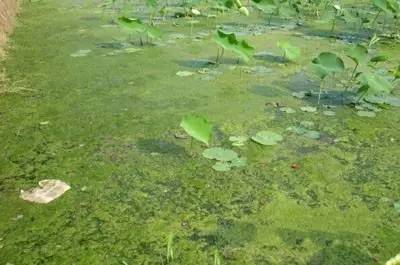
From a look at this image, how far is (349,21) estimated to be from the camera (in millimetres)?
3791

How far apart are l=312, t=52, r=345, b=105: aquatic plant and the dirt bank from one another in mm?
1843

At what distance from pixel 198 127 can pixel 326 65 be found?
87 centimetres

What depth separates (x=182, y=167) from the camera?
1719 millimetres

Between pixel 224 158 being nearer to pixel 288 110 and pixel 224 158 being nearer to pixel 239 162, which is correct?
pixel 239 162

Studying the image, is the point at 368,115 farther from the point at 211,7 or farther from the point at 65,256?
the point at 211,7

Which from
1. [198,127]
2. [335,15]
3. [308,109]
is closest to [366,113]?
[308,109]

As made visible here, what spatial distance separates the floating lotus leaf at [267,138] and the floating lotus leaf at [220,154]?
147 mm

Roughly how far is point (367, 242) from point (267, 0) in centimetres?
258

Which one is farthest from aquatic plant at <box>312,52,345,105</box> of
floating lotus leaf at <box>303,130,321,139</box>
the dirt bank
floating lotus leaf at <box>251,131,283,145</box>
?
the dirt bank

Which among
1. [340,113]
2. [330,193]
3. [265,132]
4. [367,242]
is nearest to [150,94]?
[265,132]

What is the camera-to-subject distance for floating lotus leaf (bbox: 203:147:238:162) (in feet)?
5.77

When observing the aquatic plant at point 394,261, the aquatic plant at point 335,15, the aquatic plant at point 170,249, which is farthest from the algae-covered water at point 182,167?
the aquatic plant at point 335,15

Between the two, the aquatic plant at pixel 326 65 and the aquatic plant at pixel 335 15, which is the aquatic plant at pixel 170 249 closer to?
the aquatic plant at pixel 326 65

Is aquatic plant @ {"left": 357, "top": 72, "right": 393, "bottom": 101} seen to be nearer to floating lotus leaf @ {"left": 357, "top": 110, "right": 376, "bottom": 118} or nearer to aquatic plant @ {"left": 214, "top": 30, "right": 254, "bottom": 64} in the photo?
floating lotus leaf @ {"left": 357, "top": 110, "right": 376, "bottom": 118}
